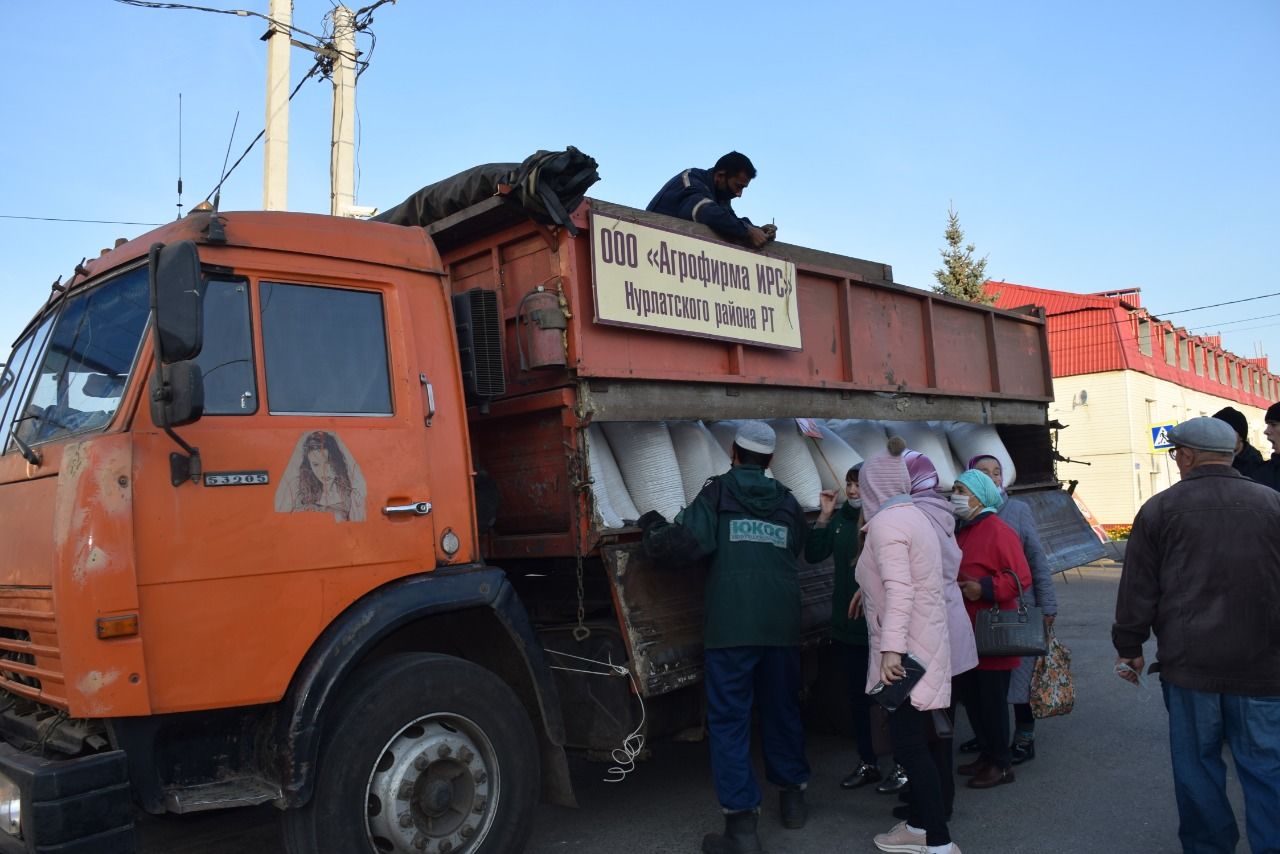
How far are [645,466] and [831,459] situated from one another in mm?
1679

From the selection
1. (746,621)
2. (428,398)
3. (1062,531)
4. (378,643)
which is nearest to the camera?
(378,643)

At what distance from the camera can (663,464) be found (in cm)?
466

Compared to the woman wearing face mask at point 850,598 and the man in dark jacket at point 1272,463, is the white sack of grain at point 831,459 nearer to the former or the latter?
the woman wearing face mask at point 850,598

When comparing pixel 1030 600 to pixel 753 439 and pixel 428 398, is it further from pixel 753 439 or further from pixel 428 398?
pixel 428 398

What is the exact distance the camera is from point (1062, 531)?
7.57 meters

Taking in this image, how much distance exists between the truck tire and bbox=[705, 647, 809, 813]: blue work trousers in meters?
0.84

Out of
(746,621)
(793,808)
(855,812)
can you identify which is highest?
(746,621)

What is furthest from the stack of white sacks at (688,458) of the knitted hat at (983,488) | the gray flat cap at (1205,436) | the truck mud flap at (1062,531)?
the gray flat cap at (1205,436)

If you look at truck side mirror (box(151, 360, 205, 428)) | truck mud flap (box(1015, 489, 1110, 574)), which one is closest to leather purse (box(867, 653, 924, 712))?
truck side mirror (box(151, 360, 205, 428))

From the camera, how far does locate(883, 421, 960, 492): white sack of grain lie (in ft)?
22.2

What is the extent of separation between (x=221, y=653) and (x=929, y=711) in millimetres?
2767

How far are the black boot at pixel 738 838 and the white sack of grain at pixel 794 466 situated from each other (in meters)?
1.88

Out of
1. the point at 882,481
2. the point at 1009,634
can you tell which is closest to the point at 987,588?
the point at 1009,634

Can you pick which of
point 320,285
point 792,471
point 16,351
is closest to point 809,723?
point 792,471
